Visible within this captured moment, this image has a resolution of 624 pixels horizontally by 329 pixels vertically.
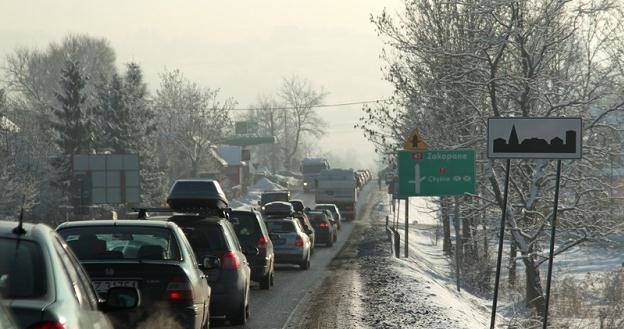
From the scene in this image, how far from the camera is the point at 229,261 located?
1534 centimetres

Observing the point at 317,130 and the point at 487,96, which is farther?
the point at 317,130

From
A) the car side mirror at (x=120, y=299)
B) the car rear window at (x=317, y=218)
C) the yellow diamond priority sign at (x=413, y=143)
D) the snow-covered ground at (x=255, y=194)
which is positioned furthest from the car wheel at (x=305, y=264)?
the snow-covered ground at (x=255, y=194)

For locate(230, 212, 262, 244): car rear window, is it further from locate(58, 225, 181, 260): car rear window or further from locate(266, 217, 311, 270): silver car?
locate(58, 225, 181, 260): car rear window

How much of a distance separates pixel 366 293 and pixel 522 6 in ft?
28.3

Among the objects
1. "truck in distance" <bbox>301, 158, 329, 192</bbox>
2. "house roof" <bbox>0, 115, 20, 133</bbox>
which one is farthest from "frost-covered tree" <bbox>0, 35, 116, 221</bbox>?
"truck in distance" <bbox>301, 158, 329, 192</bbox>

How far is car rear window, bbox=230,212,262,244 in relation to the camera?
22578mm

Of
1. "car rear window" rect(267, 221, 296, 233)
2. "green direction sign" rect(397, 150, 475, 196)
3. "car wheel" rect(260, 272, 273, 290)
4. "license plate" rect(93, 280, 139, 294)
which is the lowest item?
"car wheel" rect(260, 272, 273, 290)

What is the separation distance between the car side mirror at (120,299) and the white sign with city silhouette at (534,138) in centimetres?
885

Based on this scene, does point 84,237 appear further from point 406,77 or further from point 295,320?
point 406,77

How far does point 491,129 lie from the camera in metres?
15.3

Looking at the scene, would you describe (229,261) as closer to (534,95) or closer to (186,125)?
(534,95)

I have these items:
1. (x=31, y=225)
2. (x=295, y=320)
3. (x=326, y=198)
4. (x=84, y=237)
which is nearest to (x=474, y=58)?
(x=295, y=320)

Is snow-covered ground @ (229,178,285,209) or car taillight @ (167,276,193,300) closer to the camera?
car taillight @ (167,276,193,300)

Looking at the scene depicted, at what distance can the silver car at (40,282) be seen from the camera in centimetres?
519
